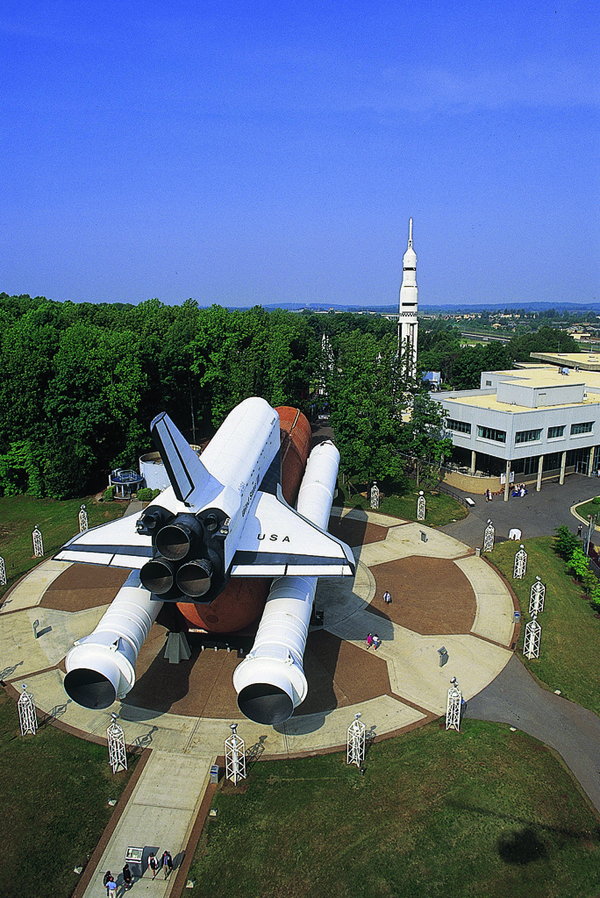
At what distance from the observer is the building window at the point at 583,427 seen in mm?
57562

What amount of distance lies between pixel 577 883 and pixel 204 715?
1405 centimetres

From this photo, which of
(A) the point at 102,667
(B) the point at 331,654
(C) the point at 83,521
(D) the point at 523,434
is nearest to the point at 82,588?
(C) the point at 83,521

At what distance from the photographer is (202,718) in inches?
917

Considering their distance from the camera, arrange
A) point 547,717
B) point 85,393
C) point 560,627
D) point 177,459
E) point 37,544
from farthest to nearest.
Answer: point 85,393
point 37,544
point 560,627
point 547,717
point 177,459

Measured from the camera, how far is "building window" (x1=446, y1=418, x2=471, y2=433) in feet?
190

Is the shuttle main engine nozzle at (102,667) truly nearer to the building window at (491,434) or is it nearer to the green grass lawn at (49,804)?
the green grass lawn at (49,804)

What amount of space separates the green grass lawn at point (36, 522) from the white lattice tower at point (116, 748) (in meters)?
19.1

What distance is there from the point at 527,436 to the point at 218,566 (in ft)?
141

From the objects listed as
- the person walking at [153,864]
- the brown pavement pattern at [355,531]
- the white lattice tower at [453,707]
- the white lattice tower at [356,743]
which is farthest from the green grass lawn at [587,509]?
the person walking at [153,864]

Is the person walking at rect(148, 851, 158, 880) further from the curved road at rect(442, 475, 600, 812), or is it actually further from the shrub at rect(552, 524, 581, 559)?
the shrub at rect(552, 524, 581, 559)

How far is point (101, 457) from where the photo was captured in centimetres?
5556

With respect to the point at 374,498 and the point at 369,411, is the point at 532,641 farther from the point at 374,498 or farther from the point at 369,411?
the point at 369,411

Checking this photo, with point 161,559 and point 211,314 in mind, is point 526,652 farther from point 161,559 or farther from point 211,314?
point 211,314

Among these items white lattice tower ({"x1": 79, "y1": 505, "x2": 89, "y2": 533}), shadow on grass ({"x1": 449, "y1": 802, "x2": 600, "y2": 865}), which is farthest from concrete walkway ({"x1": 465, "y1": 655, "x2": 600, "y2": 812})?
white lattice tower ({"x1": 79, "y1": 505, "x2": 89, "y2": 533})
